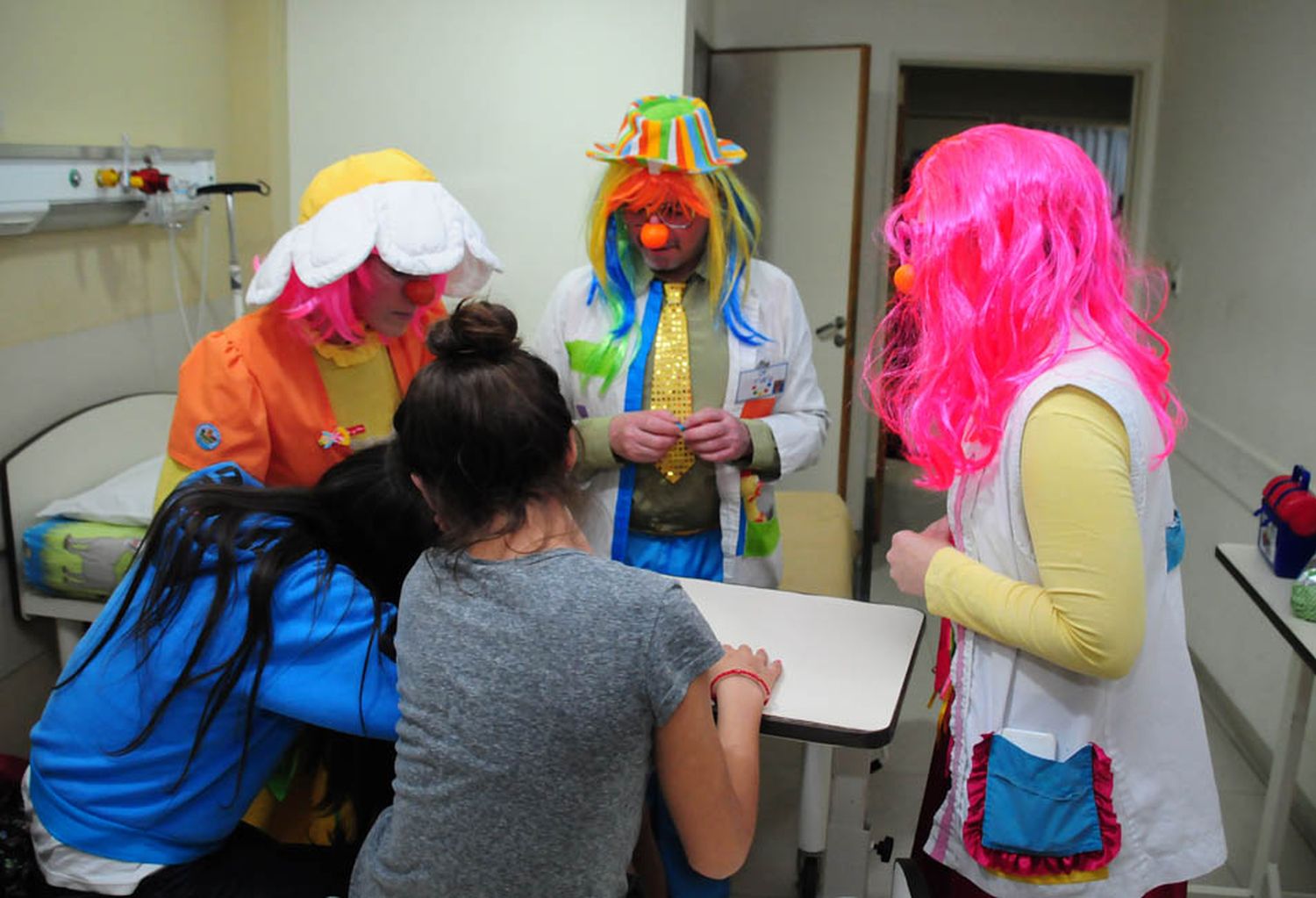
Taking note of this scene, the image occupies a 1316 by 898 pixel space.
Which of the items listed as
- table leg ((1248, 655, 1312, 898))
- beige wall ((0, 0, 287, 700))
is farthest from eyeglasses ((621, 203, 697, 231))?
table leg ((1248, 655, 1312, 898))

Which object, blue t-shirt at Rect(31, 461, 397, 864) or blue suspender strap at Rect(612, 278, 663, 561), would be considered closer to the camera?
blue t-shirt at Rect(31, 461, 397, 864)

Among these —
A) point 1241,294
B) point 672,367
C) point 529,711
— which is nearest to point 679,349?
point 672,367

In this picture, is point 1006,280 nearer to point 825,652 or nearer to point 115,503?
point 825,652

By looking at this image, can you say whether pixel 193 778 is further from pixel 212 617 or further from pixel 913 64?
pixel 913 64

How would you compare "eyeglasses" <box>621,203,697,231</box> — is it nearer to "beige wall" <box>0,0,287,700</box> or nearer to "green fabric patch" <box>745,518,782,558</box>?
"green fabric patch" <box>745,518,782,558</box>

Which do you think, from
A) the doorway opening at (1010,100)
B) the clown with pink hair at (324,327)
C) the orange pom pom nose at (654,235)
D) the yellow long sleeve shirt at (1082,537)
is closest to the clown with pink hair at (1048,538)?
the yellow long sleeve shirt at (1082,537)

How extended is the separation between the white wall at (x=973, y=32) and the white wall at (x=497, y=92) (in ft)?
4.74

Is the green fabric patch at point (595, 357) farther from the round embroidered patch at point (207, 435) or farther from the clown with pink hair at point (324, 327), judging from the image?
the round embroidered patch at point (207, 435)

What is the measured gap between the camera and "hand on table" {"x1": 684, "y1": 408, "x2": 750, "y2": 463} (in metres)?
1.89

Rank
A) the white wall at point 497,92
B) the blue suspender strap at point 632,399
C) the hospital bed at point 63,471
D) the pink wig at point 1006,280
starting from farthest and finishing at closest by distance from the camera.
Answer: the white wall at point 497,92 < the hospital bed at point 63,471 < the blue suspender strap at point 632,399 < the pink wig at point 1006,280

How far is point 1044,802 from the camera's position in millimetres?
1277

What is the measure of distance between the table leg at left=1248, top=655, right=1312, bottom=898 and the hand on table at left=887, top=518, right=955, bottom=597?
1126mm

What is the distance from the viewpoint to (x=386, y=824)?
129cm

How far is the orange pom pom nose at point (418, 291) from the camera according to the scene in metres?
1.86
